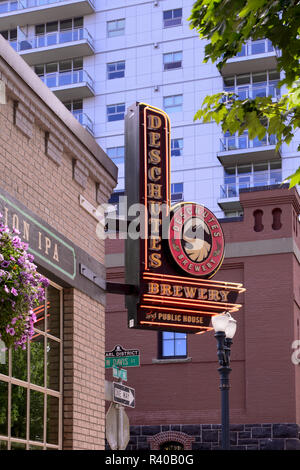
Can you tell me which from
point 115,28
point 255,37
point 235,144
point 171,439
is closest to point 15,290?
point 255,37

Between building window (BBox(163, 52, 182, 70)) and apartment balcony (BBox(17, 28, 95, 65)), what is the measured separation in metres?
5.33

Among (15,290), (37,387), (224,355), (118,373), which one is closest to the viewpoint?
(15,290)

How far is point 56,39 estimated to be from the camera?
2506 inches

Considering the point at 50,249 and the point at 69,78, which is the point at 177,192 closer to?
the point at 69,78

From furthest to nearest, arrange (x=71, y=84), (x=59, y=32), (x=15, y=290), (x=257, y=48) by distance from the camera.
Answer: (x=59, y=32) < (x=71, y=84) < (x=257, y=48) < (x=15, y=290)

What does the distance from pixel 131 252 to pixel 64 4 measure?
49.2 m

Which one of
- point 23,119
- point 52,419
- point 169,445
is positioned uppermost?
point 23,119

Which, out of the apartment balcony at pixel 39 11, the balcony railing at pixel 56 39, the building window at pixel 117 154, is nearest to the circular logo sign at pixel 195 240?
the building window at pixel 117 154

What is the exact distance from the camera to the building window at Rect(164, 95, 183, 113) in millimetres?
60969

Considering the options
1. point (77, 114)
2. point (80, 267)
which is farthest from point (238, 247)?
point (77, 114)

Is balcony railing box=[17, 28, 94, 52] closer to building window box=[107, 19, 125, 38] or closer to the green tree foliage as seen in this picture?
building window box=[107, 19, 125, 38]

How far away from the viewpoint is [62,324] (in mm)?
13781

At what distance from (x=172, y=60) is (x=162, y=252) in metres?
46.4

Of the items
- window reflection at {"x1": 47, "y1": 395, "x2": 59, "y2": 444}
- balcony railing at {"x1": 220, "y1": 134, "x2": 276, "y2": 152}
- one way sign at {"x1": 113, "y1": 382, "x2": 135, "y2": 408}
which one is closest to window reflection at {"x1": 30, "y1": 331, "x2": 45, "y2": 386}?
window reflection at {"x1": 47, "y1": 395, "x2": 59, "y2": 444}
